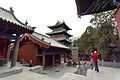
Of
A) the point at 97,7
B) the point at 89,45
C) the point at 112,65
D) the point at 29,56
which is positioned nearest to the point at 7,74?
the point at 97,7

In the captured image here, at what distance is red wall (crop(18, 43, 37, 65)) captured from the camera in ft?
45.6

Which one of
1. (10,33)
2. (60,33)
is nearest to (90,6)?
(10,33)

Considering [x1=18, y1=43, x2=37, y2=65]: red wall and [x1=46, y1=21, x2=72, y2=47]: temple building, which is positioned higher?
[x1=46, y1=21, x2=72, y2=47]: temple building

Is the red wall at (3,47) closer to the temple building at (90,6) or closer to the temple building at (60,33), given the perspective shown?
the temple building at (90,6)

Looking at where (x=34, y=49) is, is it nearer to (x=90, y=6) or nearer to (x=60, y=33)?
(x=90, y=6)

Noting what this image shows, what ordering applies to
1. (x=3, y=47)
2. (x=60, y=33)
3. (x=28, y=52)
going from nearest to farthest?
(x=3, y=47)
(x=28, y=52)
(x=60, y=33)

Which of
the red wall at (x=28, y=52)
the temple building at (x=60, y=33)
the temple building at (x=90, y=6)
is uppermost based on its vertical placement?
the temple building at (x=60, y=33)

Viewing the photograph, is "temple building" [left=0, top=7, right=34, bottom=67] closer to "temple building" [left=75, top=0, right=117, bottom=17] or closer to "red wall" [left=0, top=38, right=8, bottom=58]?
"red wall" [left=0, top=38, right=8, bottom=58]

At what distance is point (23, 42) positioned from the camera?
14680 mm

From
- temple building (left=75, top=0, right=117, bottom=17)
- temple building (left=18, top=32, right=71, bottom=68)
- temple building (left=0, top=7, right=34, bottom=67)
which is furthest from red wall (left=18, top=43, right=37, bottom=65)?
temple building (left=75, top=0, right=117, bottom=17)

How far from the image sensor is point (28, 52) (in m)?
14.4

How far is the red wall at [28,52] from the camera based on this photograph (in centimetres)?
1390

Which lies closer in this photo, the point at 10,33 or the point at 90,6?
the point at 90,6

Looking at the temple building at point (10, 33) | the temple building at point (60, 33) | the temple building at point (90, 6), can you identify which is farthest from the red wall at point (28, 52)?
the temple building at point (60, 33)
